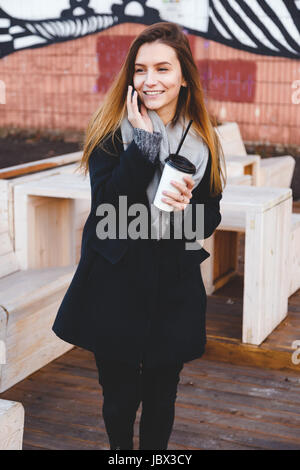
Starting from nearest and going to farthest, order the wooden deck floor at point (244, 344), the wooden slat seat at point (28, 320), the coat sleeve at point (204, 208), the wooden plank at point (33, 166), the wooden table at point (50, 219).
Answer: the coat sleeve at point (204, 208) → the wooden slat seat at point (28, 320) → the wooden deck floor at point (244, 344) → the wooden table at point (50, 219) → the wooden plank at point (33, 166)

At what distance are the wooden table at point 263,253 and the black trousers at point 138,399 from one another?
1555 millimetres

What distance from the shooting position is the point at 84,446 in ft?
9.70

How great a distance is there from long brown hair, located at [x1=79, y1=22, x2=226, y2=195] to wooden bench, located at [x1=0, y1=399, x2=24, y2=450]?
79 centimetres

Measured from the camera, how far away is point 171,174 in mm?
1966

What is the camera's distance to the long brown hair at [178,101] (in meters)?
2.07

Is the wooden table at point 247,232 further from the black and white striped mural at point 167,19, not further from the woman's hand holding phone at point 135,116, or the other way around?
the black and white striped mural at point 167,19

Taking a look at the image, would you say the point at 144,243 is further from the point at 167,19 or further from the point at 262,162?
the point at 167,19

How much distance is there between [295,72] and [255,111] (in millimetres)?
987

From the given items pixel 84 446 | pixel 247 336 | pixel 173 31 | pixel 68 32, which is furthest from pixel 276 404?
pixel 68 32

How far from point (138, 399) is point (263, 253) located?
167 centimetres

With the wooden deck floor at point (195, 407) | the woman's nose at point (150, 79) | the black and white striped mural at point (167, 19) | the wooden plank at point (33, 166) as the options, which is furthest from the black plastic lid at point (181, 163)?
the black and white striped mural at point (167, 19)

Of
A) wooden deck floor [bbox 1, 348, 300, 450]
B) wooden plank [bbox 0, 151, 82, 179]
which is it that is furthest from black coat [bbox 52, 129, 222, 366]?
wooden plank [bbox 0, 151, 82, 179]

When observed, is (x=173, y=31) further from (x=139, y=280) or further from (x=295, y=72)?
(x=295, y=72)

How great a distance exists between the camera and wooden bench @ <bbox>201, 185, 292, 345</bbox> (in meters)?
3.68
